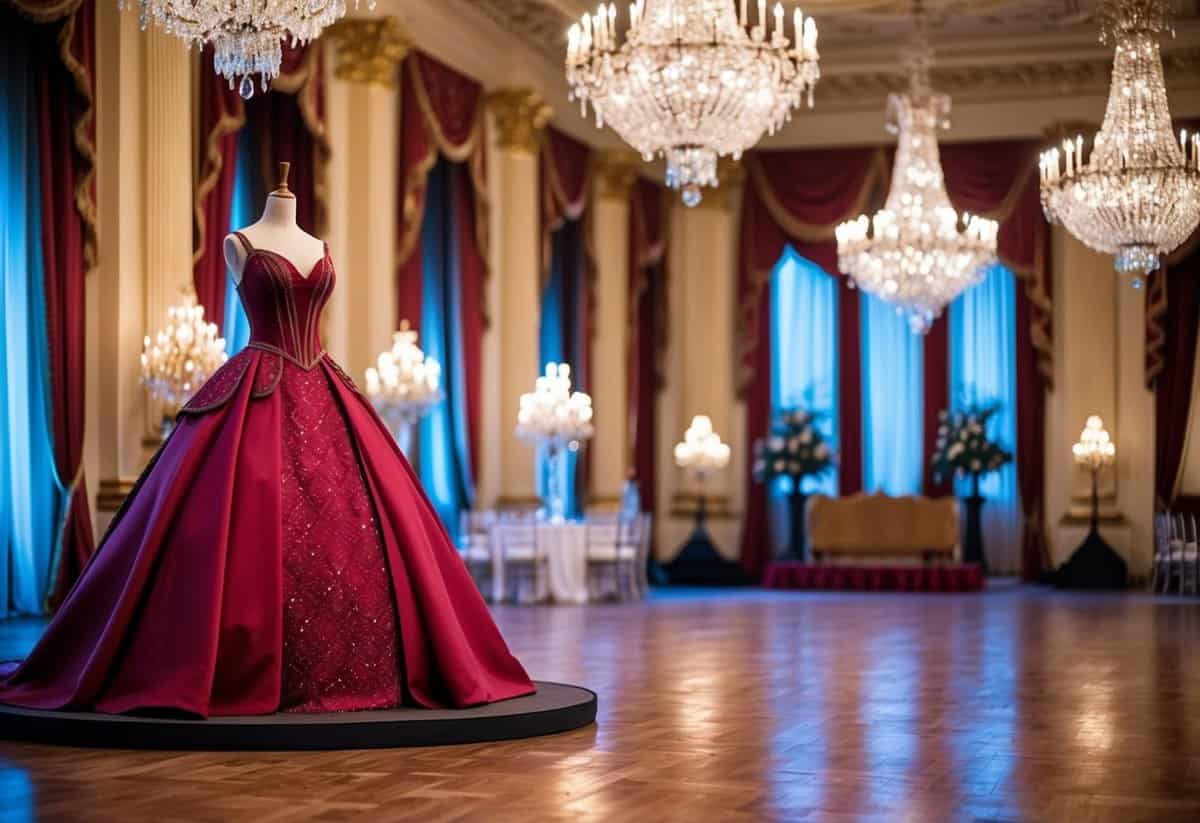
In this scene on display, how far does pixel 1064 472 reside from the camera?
54.1ft

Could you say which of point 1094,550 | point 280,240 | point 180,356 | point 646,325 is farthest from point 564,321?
point 280,240

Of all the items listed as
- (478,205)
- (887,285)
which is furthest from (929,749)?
(478,205)

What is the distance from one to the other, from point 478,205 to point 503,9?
5.47ft

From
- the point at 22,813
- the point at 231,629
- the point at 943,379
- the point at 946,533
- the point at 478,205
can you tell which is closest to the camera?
the point at 22,813

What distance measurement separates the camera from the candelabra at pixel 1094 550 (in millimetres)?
15469

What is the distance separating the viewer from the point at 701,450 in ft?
51.9

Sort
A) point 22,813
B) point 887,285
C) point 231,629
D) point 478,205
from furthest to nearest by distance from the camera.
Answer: point 478,205 < point 887,285 < point 231,629 < point 22,813

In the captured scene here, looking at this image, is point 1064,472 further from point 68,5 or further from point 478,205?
point 68,5

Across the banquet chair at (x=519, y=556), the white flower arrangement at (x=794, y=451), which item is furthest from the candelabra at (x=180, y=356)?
the white flower arrangement at (x=794, y=451)

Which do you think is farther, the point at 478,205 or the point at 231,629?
the point at 478,205

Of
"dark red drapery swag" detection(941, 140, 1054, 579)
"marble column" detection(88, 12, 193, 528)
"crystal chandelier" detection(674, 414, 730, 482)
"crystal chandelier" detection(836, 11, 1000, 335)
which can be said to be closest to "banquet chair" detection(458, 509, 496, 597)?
"crystal chandelier" detection(674, 414, 730, 482)

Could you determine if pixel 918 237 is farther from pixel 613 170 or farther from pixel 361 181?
pixel 613 170

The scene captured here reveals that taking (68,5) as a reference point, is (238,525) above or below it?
below

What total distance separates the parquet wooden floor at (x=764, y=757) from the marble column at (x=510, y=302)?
568cm
